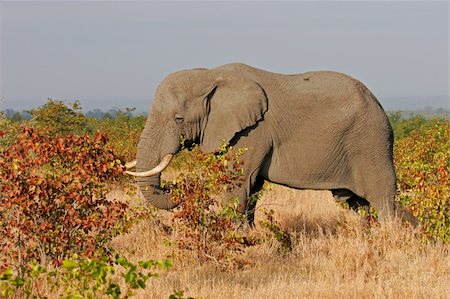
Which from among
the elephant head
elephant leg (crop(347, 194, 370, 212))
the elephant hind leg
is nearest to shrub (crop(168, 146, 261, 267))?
the elephant head

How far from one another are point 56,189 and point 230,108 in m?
3.62

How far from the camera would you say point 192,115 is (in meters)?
9.83

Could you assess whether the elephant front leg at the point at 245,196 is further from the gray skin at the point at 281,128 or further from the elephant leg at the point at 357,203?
the elephant leg at the point at 357,203

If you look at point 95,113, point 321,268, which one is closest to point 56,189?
point 321,268

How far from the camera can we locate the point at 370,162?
10.2 m

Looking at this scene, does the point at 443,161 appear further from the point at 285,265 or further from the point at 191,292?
the point at 191,292

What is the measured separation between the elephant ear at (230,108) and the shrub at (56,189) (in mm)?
3118

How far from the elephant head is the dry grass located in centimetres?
66

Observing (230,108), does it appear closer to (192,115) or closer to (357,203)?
(192,115)

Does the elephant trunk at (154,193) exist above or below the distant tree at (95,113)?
above

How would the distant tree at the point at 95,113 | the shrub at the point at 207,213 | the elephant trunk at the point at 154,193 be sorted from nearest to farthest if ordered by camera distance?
1. the shrub at the point at 207,213
2. the elephant trunk at the point at 154,193
3. the distant tree at the point at 95,113

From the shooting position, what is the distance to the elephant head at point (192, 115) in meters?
9.77

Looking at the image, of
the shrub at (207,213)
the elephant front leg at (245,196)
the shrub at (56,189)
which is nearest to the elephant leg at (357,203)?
the elephant front leg at (245,196)

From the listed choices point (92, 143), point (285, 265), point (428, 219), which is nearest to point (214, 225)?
point (285, 265)
